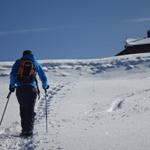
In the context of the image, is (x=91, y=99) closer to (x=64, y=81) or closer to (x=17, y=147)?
(x=64, y=81)

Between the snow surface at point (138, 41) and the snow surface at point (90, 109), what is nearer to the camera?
the snow surface at point (90, 109)

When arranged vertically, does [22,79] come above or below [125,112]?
above

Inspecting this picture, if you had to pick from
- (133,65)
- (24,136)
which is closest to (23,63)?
(24,136)

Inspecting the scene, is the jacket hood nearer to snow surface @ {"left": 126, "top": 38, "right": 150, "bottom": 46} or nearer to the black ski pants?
the black ski pants

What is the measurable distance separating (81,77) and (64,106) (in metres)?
9.77

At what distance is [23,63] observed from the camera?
9.55m

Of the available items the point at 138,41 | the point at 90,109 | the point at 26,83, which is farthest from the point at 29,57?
the point at 138,41

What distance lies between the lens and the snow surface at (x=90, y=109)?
7.82m

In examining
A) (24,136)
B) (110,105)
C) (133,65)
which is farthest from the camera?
(133,65)

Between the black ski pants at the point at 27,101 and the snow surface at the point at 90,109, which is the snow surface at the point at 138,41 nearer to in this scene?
the snow surface at the point at 90,109

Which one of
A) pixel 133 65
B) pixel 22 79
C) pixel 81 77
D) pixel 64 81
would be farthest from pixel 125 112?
pixel 133 65

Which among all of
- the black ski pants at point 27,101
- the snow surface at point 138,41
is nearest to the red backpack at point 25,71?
the black ski pants at point 27,101

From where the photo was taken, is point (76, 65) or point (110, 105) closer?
point (110, 105)

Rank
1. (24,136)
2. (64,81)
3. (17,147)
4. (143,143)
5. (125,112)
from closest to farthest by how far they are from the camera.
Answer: (143,143), (17,147), (24,136), (125,112), (64,81)
